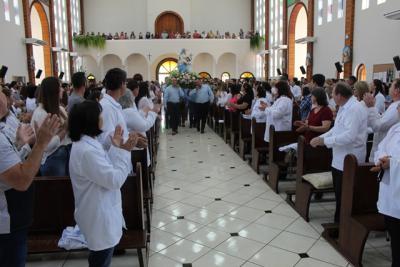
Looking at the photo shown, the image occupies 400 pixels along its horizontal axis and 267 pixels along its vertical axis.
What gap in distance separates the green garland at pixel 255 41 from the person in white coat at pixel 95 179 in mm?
25478

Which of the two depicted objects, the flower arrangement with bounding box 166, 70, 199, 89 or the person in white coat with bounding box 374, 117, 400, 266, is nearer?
the person in white coat with bounding box 374, 117, 400, 266

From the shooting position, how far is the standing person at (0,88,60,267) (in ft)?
6.88

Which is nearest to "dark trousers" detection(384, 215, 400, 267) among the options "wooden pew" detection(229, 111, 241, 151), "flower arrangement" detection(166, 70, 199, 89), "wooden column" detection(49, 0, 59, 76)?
"wooden pew" detection(229, 111, 241, 151)

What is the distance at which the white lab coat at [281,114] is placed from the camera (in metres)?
6.43

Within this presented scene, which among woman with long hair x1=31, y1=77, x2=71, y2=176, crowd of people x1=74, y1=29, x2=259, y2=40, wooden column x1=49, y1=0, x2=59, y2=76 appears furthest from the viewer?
crowd of people x1=74, y1=29, x2=259, y2=40

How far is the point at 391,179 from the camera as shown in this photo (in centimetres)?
280

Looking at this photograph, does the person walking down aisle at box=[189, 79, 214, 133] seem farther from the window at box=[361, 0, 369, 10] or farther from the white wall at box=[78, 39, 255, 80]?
the white wall at box=[78, 39, 255, 80]

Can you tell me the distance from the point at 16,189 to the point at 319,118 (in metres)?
4.05

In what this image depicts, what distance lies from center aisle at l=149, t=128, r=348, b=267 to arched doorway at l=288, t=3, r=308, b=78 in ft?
49.8

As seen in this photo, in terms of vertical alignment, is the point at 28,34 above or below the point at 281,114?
above

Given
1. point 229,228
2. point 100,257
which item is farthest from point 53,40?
point 100,257

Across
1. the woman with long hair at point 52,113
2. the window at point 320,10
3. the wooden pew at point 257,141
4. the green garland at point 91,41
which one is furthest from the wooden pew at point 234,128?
the green garland at point 91,41

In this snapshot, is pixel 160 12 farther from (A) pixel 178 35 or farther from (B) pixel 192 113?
(B) pixel 192 113

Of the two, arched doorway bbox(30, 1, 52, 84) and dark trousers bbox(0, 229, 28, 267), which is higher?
arched doorway bbox(30, 1, 52, 84)
